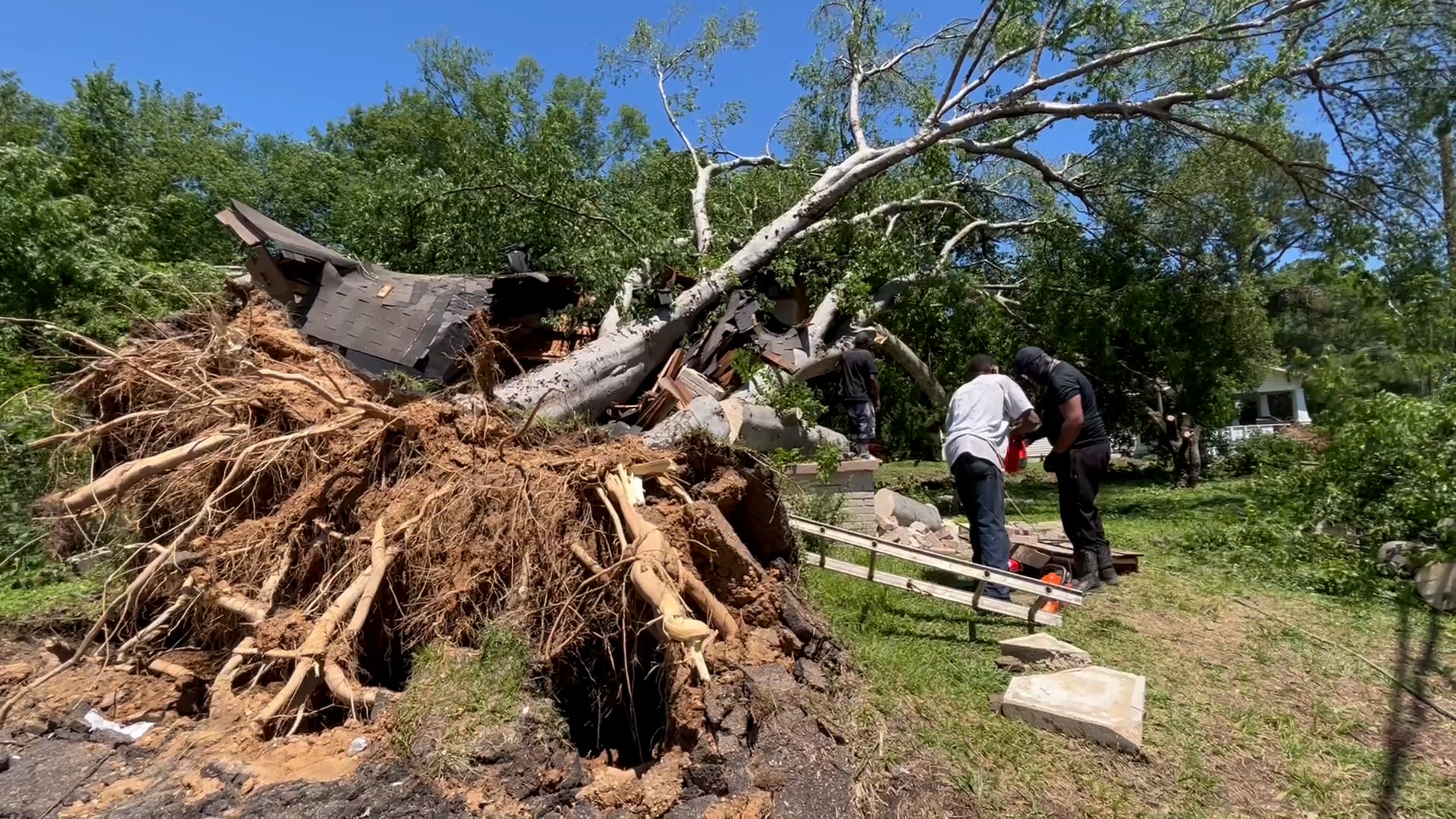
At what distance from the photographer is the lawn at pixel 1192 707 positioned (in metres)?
2.84

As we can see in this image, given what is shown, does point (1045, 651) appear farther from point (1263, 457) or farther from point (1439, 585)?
point (1263, 457)

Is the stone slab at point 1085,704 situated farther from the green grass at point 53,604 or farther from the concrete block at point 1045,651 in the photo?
the green grass at point 53,604

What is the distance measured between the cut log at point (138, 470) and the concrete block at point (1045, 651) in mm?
4324

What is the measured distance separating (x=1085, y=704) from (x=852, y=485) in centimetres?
410

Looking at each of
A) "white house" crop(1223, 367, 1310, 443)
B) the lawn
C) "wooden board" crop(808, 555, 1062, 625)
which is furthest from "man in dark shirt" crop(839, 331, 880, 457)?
"white house" crop(1223, 367, 1310, 443)

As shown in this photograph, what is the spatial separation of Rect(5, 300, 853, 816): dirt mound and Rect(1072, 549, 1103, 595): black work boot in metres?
2.35

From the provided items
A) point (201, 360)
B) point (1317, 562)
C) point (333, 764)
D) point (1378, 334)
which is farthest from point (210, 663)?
point (1378, 334)

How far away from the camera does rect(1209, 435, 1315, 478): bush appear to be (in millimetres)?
8422

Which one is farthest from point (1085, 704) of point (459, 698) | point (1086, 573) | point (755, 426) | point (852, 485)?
point (755, 426)

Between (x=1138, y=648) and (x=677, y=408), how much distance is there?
4.17m

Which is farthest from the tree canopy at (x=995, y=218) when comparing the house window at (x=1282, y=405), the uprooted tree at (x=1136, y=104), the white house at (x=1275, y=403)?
the house window at (x=1282, y=405)

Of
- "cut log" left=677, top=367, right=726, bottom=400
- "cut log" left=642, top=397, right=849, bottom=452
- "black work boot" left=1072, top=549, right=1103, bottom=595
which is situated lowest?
"black work boot" left=1072, top=549, right=1103, bottom=595

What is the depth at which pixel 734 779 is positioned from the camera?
2779mm

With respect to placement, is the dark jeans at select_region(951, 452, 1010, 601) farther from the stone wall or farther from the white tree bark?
the white tree bark
